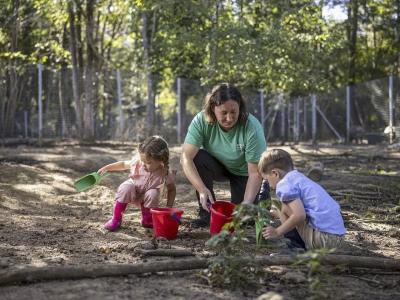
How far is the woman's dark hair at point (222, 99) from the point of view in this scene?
14.2ft

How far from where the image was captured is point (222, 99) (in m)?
4.32

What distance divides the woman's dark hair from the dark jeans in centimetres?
40

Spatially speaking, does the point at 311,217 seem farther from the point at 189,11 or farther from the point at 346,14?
the point at 346,14

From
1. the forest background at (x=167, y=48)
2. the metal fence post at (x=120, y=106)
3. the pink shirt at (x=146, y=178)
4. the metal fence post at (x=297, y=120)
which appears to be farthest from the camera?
the metal fence post at (x=297, y=120)

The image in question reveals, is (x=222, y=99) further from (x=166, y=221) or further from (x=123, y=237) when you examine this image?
(x=123, y=237)

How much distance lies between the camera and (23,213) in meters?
5.65

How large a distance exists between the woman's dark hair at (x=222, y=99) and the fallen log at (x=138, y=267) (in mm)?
1480

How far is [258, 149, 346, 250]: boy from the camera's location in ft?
11.6

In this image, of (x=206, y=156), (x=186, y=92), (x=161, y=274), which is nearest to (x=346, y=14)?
(x=186, y=92)

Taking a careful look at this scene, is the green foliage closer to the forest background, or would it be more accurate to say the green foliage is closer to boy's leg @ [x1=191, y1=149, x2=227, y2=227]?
boy's leg @ [x1=191, y1=149, x2=227, y2=227]

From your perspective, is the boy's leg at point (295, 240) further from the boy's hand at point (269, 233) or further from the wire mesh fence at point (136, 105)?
the wire mesh fence at point (136, 105)

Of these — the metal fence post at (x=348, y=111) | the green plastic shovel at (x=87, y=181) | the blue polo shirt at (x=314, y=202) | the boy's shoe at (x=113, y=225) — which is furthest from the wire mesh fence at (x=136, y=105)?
the blue polo shirt at (x=314, y=202)

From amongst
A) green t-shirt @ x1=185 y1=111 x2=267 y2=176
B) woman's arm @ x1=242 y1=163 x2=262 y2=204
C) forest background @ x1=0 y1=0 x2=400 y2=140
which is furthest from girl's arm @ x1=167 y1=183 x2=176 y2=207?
forest background @ x1=0 y1=0 x2=400 y2=140

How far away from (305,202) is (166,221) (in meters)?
1.14
